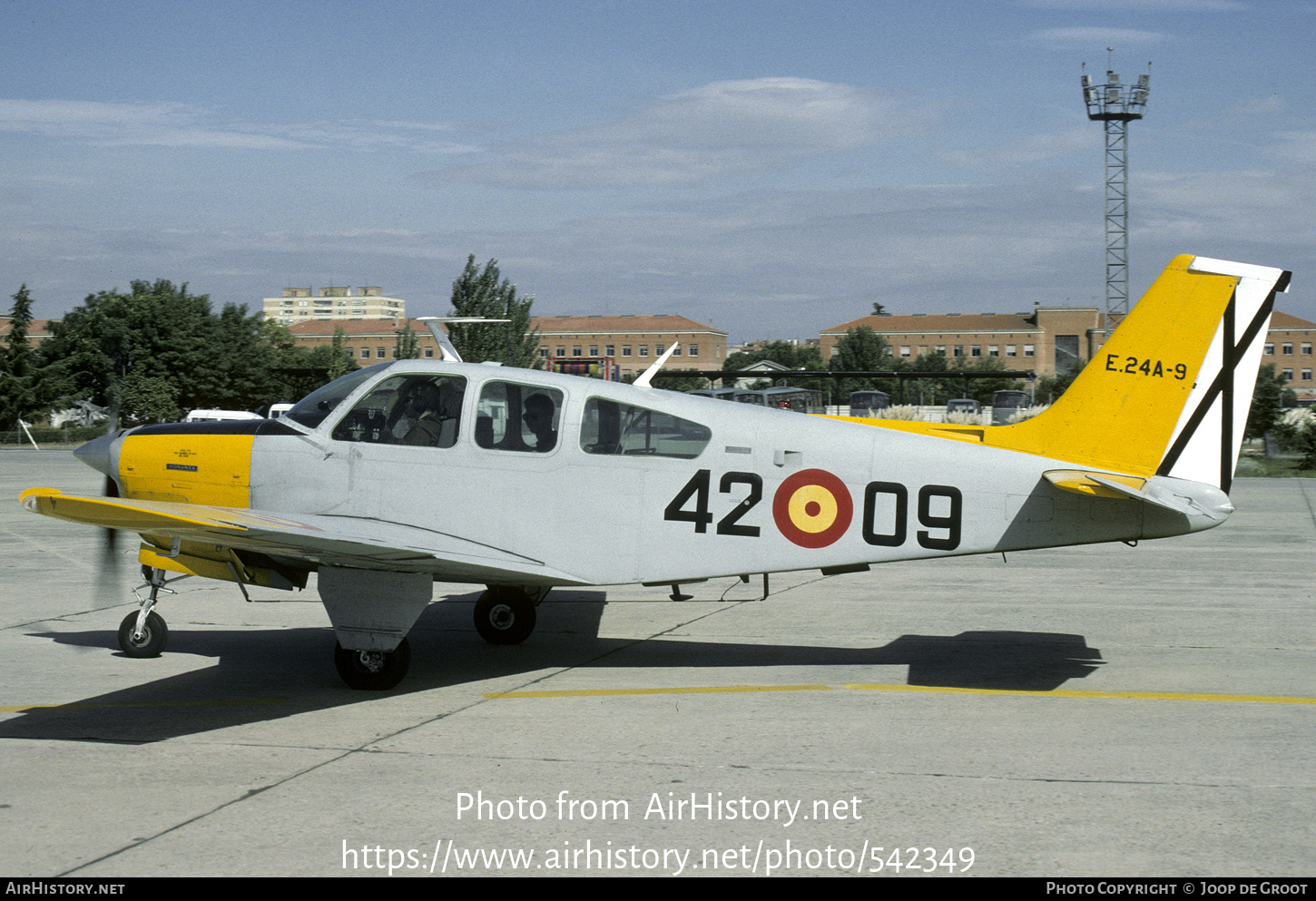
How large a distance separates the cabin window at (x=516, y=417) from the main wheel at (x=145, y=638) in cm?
316

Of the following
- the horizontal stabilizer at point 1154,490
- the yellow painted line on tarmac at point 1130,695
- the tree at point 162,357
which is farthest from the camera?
the tree at point 162,357

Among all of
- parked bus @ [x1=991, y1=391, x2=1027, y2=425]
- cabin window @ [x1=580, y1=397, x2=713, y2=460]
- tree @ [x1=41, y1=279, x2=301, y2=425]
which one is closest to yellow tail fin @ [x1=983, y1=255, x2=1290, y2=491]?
cabin window @ [x1=580, y1=397, x2=713, y2=460]

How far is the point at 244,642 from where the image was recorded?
9.32 m

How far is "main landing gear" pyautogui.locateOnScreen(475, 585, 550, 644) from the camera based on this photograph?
366 inches

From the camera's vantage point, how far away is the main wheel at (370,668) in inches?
296

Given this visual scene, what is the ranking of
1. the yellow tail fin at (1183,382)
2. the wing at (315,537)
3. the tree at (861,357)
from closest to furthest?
the wing at (315,537) → the yellow tail fin at (1183,382) → the tree at (861,357)

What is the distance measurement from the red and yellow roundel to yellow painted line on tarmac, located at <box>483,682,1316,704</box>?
1.03 metres

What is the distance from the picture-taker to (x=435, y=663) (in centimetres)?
860

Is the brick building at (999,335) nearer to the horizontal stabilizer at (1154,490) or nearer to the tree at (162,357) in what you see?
the tree at (162,357)

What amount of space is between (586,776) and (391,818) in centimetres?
107

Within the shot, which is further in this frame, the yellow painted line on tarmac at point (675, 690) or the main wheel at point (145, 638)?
the main wheel at point (145, 638)

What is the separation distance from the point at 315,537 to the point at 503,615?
10.1 ft

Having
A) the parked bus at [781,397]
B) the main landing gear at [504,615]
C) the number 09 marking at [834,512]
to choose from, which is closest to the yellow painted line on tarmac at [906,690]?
the number 09 marking at [834,512]

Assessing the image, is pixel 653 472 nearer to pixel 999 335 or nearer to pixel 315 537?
pixel 315 537
